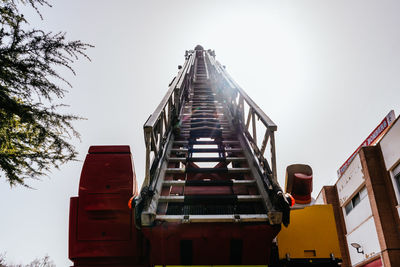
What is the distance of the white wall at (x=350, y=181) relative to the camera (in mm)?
14984

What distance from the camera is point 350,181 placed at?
16.4 metres

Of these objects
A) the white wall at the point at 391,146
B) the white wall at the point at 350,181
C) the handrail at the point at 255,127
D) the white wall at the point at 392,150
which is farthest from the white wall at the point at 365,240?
the handrail at the point at 255,127

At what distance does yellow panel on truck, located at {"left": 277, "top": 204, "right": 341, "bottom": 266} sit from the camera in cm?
341

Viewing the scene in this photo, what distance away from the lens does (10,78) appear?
373cm

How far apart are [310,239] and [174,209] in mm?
1805

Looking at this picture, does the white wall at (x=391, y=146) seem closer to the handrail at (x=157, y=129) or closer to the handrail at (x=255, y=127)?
the handrail at (x=255, y=127)

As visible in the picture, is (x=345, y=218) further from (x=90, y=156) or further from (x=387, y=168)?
(x=90, y=156)

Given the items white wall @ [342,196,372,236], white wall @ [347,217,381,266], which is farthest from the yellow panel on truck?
white wall @ [342,196,372,236]

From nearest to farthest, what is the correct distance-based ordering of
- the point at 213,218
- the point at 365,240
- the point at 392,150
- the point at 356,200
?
the point at 213,218, the point at 392,150, the point at 365,240, the point at 356,200

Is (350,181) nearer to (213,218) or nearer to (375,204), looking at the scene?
(375,204)

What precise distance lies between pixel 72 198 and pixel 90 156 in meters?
0.62

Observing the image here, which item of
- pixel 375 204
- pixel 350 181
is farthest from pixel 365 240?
pixel 350 181

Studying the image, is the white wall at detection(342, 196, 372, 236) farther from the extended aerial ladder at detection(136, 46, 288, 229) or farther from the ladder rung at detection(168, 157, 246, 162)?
the ladder rung at detection(168, 157, 246, 162)

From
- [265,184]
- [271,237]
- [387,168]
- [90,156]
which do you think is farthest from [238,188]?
[387,168]
